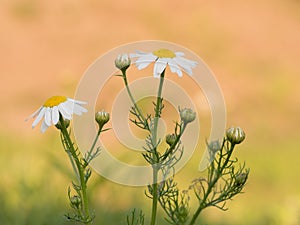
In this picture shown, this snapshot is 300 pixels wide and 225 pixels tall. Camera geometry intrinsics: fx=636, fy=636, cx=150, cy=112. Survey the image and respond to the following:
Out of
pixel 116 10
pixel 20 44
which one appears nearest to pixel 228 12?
pixel 116 10

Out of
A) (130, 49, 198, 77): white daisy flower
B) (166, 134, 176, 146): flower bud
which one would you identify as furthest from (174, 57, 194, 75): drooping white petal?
(166, 134, 176, 146): flower bud

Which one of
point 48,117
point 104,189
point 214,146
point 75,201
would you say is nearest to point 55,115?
point 48,117

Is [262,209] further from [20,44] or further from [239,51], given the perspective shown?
[20,44]

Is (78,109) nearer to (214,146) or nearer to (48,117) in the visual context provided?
(48,117)

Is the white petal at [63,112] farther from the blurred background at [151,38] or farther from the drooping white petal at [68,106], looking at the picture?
the blurred background at [151,38]

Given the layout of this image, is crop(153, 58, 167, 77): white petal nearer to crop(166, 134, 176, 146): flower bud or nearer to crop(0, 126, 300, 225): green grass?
crop(166, 134, 176, 146): flower bud
